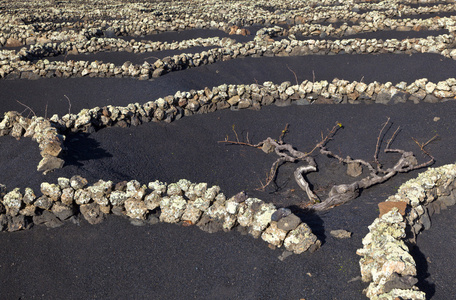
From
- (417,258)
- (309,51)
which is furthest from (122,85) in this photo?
(417,258)

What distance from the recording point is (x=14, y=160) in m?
9.70

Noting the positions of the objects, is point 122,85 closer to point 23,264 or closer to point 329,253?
point 23,264

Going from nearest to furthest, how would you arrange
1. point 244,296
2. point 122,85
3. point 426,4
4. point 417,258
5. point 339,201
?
point 244,296, point 417,258, point 339,201, point 122,85, point 426,4

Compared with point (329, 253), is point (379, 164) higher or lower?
lower

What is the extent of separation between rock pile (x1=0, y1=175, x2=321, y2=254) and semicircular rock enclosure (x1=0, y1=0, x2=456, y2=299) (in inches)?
1.0

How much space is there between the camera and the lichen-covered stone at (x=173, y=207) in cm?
757

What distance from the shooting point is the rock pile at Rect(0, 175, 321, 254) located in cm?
741

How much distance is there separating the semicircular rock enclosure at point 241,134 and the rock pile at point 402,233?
1.0 inches

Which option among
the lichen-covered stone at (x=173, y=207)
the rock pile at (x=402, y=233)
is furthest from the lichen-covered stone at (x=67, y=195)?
the rock pile at (x=402, y=233)

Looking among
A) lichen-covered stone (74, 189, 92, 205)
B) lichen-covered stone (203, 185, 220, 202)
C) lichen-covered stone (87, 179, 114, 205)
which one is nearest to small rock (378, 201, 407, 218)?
lichen-covered stone (203, 185, 220, 202)

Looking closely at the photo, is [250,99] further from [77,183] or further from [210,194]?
[77,183]

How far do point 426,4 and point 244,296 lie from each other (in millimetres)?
28903

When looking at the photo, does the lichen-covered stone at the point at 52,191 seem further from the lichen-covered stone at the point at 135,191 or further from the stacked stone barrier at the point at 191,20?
the stacked stone barrier at the point at 191,20

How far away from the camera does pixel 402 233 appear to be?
6.30m
